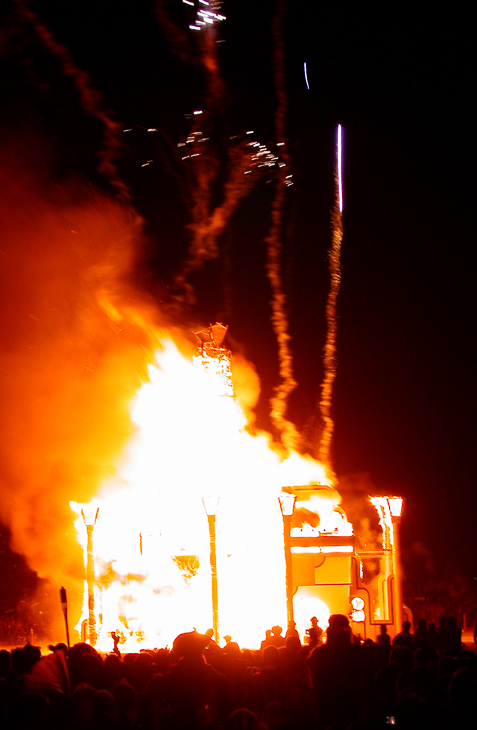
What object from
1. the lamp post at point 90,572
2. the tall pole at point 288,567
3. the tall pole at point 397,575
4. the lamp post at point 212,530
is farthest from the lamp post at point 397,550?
the lamp post at point 90,572

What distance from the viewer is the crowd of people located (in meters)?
6.04

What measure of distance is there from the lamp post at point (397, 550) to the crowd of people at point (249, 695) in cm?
1267

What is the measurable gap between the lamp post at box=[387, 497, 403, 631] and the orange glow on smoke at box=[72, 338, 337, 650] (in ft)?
7.80

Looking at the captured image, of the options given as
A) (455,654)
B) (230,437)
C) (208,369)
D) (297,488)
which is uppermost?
(208,369)

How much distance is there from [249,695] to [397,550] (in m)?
14.3

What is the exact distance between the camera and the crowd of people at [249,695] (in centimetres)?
604

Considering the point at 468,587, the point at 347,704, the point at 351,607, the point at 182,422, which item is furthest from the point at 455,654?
the point at 468,587

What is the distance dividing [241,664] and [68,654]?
Result: 2.14m

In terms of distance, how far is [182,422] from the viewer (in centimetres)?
2628

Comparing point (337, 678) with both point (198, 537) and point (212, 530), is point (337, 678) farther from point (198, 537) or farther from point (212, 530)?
point (198, 537)

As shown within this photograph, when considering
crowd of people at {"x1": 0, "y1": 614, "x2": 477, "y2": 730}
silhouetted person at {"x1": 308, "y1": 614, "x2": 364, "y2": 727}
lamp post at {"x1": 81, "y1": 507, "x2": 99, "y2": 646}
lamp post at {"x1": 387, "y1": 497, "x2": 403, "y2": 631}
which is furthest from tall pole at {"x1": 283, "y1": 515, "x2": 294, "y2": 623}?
silhouetted person at {"x1": 308, "y1": 614, "x2": 364, "y2": 727}

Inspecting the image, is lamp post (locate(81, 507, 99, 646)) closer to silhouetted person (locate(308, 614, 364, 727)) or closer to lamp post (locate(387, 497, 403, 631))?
lamp post (locate(387, 497, 403, 631))

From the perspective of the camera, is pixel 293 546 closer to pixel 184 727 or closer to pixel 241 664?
pixel 241 664

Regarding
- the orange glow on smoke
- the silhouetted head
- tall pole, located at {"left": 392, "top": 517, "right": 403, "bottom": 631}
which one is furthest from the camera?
the orange glow on smoke
